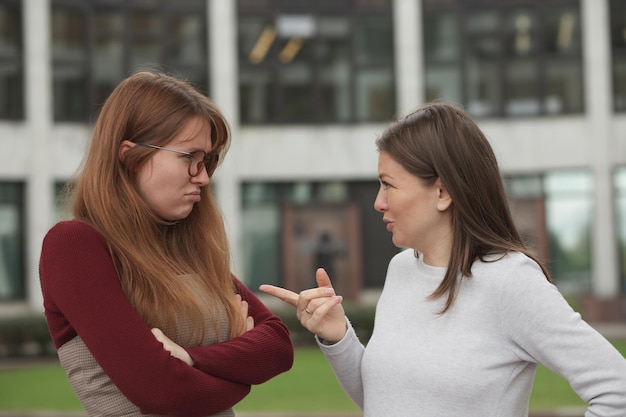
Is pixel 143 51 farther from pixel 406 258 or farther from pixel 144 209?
pixel 144 209

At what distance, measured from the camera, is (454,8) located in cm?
2820

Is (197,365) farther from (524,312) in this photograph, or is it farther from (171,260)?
(524,312)

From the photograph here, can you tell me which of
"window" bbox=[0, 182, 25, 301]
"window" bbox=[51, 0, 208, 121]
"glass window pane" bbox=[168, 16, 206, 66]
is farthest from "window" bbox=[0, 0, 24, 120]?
"glass window pane" bbox=[168, 16, 206, 66]

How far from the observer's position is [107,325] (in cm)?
297

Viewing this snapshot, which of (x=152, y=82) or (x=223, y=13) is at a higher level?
(x=223, y=13)

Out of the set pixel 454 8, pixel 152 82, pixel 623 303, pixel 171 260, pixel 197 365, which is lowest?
pixel 623 303

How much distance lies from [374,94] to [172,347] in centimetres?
2583

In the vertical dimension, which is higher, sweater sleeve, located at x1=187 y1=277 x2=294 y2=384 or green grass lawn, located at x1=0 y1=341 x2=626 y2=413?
sweater sleeve, located at x1=187 y1=277 x2=294 y2=384

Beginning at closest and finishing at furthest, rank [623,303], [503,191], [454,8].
→ [503,191], [623,303], [454,8]

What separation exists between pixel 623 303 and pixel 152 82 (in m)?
24.8

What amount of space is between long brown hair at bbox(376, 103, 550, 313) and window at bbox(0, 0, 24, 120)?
2420 centimetres

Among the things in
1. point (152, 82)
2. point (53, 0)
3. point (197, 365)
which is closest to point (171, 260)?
point (197, 365)

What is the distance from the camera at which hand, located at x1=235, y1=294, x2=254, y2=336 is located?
11.1 feet

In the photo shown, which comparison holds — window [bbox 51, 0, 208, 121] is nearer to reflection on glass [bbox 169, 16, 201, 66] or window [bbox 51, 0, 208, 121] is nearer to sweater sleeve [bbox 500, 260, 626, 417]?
reflection on glass [bbox 169, 16, 201, 66]
